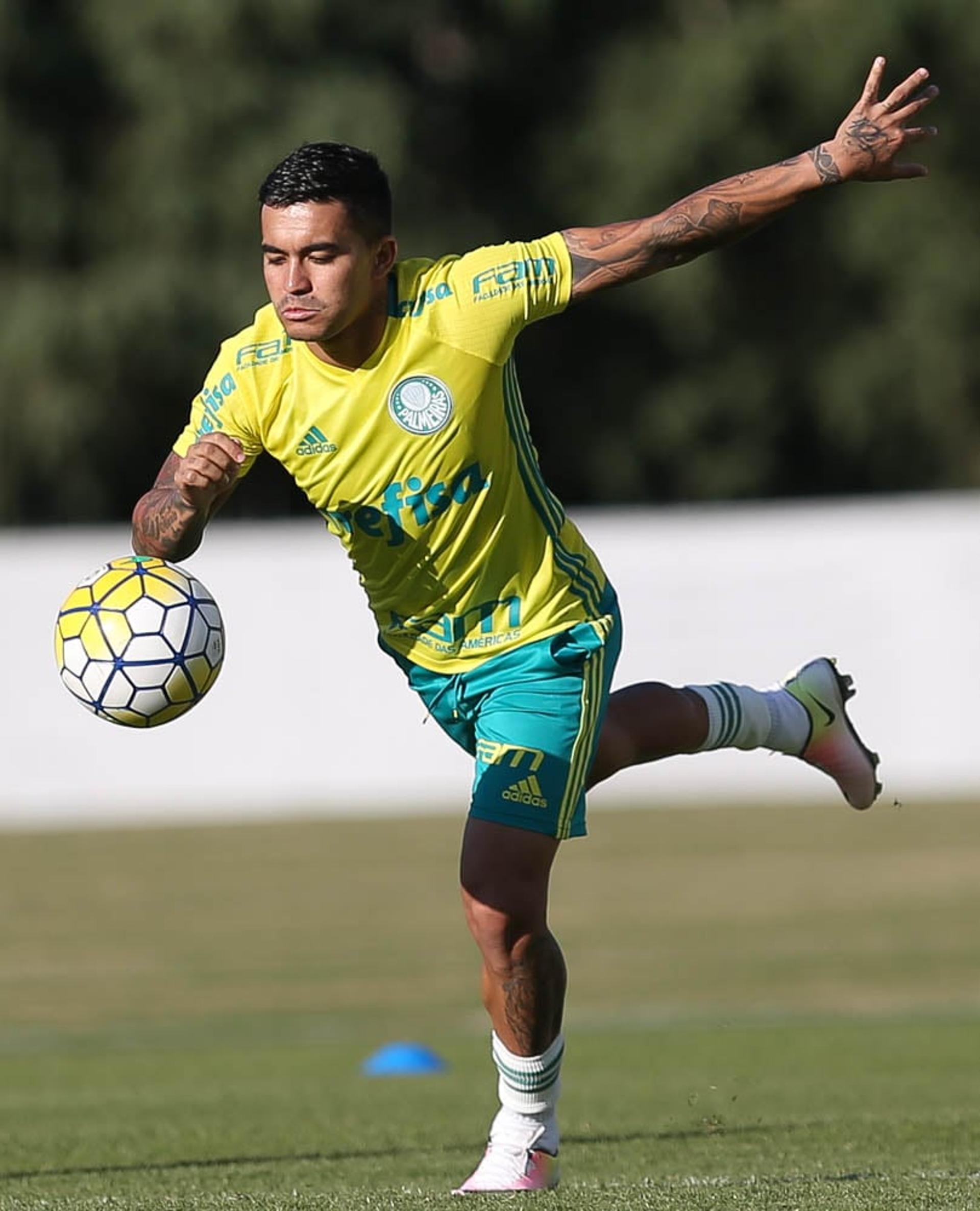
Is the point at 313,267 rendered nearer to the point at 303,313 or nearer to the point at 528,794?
the point at 303,313

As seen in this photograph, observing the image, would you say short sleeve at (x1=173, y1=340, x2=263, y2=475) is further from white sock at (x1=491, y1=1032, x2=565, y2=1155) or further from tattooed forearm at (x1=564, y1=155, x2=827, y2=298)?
white sock at (x1=491, y1=1032, x2=565, y2=1155)

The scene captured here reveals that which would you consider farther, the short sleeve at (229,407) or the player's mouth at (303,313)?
the short sleeve at (229,407)

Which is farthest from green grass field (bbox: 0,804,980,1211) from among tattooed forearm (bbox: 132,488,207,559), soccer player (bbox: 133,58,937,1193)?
tattooed forearm (bbox: 132,488,207,559)

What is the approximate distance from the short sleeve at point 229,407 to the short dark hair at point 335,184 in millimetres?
466

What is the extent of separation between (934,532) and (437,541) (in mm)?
14988

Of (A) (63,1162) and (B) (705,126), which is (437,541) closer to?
(A) (63,1162)

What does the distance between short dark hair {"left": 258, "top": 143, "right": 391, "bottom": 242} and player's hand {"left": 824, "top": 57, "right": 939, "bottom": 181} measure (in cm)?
119

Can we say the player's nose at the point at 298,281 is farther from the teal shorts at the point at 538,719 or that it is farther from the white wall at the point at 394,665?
the white wall at the point at 394,665

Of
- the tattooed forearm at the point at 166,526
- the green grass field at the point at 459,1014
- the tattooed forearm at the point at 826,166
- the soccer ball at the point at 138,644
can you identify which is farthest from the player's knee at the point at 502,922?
the tattooed forearm at the point at 826,166

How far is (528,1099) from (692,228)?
7.84 feet

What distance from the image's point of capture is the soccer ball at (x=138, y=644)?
244 inches

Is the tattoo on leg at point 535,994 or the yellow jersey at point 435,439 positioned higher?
the yellow jersey at point 435,439

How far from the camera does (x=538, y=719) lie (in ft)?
20.6

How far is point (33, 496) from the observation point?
30.1 meters
